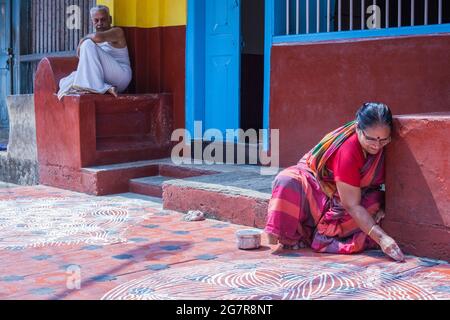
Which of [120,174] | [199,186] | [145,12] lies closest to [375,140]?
[199,186]

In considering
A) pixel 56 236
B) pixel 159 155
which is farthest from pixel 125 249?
pixel 159 155

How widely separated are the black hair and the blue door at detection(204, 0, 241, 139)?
3.48 meters

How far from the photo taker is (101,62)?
7.57 m

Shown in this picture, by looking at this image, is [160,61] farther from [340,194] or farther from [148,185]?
[340,194]

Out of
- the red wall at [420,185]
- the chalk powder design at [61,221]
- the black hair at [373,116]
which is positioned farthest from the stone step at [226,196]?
the black hair at [373,116]

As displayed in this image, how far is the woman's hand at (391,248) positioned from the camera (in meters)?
4.12

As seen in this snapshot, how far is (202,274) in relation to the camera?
155 inches

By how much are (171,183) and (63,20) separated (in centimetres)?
413

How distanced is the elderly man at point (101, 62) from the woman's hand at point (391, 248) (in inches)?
162

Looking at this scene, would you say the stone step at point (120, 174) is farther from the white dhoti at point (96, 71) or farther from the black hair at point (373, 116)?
the black hair at point (373, 116)

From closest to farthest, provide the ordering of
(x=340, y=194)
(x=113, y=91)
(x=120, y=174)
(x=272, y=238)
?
(x=340, y=194)
(x=272, y=238)
(x=120, y=174)
(x=113, y=91)

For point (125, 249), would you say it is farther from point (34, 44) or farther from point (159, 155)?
point (34, 44)

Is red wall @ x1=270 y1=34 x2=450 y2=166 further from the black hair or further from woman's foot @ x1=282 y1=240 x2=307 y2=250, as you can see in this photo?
woman's foot @ x1=282 y1=240 x2=307 y2=250

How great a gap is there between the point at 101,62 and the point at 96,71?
19 cm
